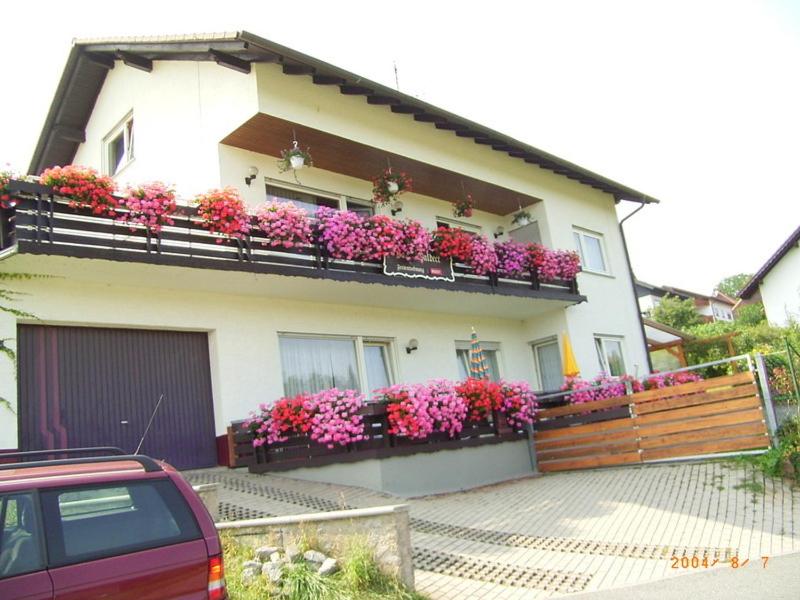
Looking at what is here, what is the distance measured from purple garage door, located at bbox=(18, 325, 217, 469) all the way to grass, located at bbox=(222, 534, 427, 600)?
477 centimetres

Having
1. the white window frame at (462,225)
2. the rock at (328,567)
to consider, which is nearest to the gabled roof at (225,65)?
the white window frame at (462,225)

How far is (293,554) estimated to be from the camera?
5.72m

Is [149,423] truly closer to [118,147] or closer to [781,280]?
[118,147]

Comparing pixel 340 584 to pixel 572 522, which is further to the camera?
pixel 572 522

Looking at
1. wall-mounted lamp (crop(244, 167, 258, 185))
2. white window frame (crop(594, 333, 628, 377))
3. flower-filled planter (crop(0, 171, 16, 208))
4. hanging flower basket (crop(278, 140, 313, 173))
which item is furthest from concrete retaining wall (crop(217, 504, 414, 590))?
white window frame (crop(594, 333, 628, 377))

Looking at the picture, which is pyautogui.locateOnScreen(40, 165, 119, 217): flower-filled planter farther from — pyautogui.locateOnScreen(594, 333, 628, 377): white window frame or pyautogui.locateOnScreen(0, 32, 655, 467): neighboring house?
pyautogui.locateOnScreen(594, 333, 628, 377): white window frame

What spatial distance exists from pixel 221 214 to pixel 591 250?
448 inches

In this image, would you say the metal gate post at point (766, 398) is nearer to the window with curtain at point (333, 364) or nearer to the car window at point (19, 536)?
the window with curtain at point (333, 364)

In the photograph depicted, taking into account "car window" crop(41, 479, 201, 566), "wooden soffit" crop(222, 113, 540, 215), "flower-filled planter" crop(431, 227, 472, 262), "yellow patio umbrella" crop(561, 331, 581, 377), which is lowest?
"car window" crop(41, 479, 201, 566)

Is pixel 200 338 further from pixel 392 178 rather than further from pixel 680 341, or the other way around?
pixel 680 341

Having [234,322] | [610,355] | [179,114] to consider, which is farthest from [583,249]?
[179,114]

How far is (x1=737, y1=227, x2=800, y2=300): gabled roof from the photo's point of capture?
101ft

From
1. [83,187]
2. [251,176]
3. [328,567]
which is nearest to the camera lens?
[328,567]

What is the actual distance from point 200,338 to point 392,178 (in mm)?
4907
